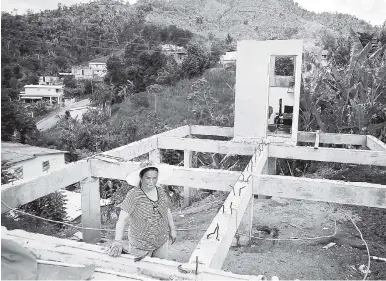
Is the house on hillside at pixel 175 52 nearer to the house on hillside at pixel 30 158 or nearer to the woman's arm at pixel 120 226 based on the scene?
the house on hillside at pixel 30 158

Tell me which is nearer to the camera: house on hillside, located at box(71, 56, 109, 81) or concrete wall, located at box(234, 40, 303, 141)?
concrete wall, located at box(234, 40, 303, 141)

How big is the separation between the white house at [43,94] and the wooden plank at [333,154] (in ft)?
135

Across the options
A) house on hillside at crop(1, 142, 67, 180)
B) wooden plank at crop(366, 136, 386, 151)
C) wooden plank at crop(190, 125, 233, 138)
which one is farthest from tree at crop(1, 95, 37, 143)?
wooden plank at crop(366, 136, 386, 151)

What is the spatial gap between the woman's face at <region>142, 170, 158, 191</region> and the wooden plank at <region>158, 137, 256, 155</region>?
507cm

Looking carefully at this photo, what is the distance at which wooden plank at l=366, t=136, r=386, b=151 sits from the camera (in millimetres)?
8133

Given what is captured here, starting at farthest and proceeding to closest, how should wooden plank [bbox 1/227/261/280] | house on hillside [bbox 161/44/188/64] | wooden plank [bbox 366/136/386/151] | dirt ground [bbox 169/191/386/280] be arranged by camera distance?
house on hillside [bbox 161/44/188/64]
wooden plank [bbox 366/136/386/151]
dirt ground [bbox 169/191/386/280]
wooden plank [bbox 1/227/261/280]

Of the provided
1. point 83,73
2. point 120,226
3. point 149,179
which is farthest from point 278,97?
point 83,73

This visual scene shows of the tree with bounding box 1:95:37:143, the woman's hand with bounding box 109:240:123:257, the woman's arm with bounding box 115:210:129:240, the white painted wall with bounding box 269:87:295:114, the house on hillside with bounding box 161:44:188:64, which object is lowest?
the tree with bounding box 1:95:37:143

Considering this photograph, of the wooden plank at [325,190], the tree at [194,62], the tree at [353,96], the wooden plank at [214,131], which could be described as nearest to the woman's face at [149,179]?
the wooden plank at [325,190]

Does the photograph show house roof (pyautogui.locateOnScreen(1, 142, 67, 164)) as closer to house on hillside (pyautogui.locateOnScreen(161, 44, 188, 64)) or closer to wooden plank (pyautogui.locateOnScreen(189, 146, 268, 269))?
wooden plank (pyautogui.locateOnScreen(189, 146, 268, 269))

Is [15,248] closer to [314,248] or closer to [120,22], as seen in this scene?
[314,248]

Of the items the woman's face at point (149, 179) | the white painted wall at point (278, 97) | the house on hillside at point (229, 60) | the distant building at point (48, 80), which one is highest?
the house on hillside at point (229, 60)

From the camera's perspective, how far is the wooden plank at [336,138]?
944 centimetres

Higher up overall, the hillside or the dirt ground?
the hillside
